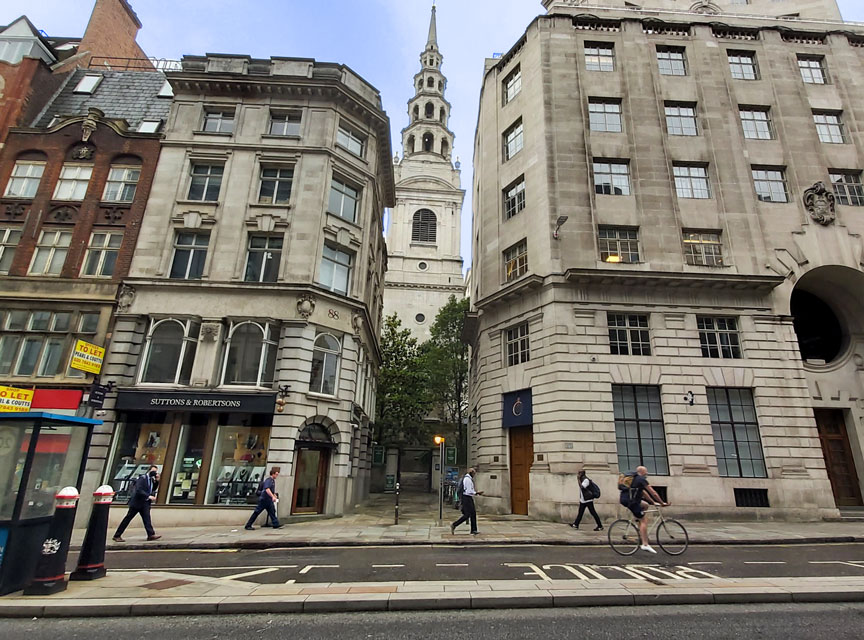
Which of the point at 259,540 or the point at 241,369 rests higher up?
the point at 241,369

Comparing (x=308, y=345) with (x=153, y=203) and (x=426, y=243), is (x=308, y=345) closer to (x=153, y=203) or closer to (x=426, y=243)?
(x=153, y=203)

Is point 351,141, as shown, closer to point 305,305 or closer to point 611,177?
point 305,305

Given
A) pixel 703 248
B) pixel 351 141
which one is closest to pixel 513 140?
pixel 351 141

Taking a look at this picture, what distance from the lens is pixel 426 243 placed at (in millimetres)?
58188

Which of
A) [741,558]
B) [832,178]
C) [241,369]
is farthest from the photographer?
[832,178]

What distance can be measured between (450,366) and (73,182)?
28.5 metres

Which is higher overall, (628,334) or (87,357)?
(628,334)

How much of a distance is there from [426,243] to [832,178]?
4193 centimetres

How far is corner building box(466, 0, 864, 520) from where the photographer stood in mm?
17734

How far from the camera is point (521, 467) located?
64.2ft

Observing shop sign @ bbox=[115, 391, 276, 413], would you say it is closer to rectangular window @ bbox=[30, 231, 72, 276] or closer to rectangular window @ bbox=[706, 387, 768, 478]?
rectangular window @ bbox=[30, 231, 72, 276]

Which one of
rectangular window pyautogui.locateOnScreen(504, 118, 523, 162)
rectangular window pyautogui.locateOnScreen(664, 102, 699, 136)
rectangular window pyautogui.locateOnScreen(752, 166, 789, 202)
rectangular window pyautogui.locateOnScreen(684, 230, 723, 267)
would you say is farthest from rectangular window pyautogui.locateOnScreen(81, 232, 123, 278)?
rectangular window pyautogui.locateOnScreen(752, 166, 789, 202)

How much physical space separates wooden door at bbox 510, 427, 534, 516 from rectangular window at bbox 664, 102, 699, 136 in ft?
56.7

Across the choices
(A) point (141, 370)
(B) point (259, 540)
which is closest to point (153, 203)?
(A) point (141, 370)
